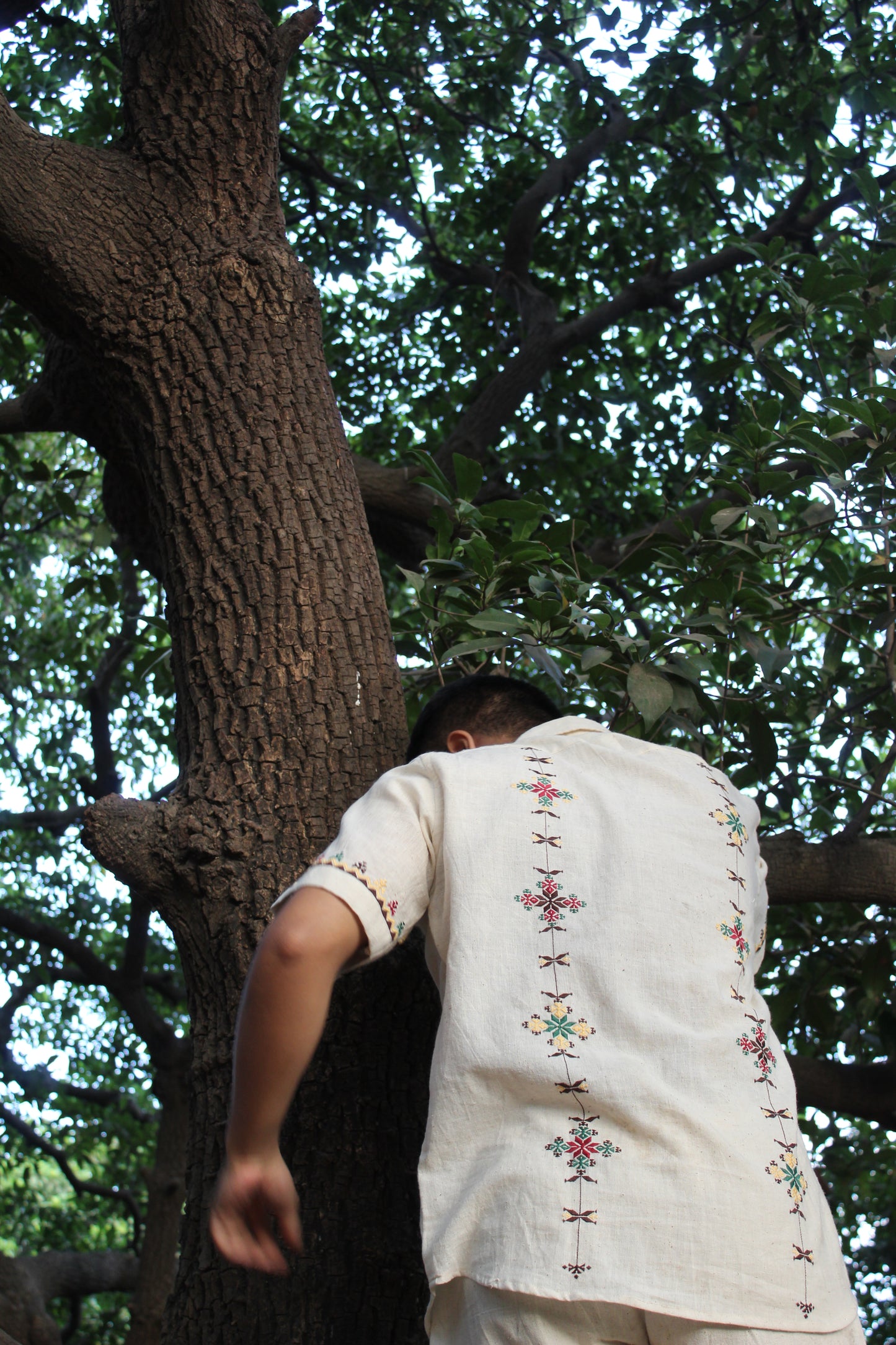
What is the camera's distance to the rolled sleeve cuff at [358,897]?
45.1 inches

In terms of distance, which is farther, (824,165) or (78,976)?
(78,976)

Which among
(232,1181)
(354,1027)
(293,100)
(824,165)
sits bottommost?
(232,1181)

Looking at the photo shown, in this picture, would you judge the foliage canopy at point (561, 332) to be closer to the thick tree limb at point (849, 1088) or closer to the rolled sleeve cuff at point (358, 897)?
the thick tree limb at point (849, 1088)

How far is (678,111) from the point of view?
4.54 metres

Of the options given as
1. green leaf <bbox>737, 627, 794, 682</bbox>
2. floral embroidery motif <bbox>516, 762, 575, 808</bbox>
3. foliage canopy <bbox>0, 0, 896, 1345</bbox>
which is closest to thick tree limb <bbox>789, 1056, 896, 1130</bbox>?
foliage canopy <bbox>0, 0, 896, 1345</bbox>

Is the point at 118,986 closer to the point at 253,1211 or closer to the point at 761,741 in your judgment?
the point at 761,741

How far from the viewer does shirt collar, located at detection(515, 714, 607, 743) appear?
1.45m

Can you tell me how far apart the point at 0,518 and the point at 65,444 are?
184 centimetres

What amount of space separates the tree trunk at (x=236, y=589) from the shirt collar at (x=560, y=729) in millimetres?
335

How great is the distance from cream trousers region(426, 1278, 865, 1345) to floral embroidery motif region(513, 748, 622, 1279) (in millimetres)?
57

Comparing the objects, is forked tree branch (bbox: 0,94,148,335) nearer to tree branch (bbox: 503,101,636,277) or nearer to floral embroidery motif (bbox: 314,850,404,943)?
floral embroidery motif (bbox: 314,850,404,943)

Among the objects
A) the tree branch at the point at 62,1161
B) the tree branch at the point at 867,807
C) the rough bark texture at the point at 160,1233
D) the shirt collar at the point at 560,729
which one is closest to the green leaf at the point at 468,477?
the shirt collar at the point at 560,729

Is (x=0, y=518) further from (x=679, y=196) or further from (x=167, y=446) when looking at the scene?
(x=167, y=446)

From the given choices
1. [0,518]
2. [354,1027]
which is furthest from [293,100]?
[354,1027]
